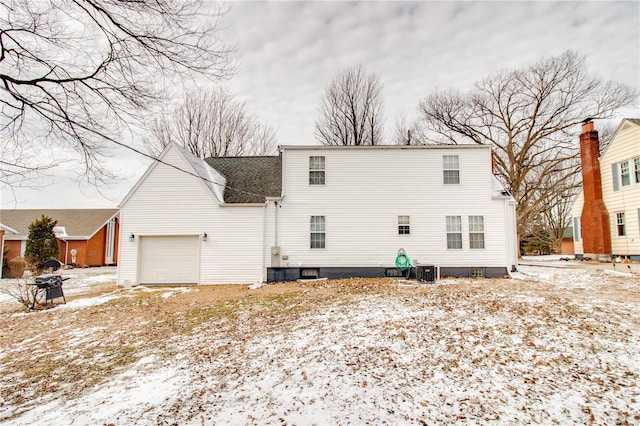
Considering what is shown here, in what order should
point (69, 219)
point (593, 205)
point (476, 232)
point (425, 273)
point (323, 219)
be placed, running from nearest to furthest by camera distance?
point (425, 273) < point (476, 232) < point (323, 219) < point (593, 205) < point (69, 219)

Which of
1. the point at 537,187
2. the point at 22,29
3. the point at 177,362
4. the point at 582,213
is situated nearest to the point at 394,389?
the point at 177,362

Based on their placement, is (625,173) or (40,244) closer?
(625,173)

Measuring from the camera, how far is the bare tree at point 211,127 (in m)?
25.8

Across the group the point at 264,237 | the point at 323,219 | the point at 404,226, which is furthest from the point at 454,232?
the point at 264,237

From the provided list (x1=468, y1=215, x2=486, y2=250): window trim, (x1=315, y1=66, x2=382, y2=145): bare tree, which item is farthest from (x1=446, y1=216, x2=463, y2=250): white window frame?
(x1=315, y1=66, x2=382, y2=145): bare tree

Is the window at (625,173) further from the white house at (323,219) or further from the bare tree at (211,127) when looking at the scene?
the bare tree at (211,127)

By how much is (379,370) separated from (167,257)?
493 inches

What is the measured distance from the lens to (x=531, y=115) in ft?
81.0

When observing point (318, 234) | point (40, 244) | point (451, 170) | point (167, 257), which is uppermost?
point (451, 170)

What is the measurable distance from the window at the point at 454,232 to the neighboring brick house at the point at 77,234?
27.0 metres

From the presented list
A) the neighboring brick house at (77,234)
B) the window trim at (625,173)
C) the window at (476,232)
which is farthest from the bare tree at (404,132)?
the neighboring brick house at (77,234)

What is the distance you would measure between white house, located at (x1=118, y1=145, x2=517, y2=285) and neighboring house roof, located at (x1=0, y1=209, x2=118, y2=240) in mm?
16441

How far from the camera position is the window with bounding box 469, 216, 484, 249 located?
45.6ft

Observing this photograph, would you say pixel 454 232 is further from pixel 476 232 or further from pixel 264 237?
pixel 264 237
